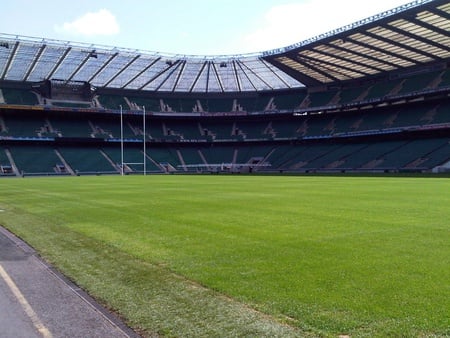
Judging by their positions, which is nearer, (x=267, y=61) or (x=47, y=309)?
(x=47, y=309)

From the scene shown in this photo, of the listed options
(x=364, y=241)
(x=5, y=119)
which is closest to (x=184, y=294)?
(x=364, y=241)

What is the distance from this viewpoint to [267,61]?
69875 millimetres

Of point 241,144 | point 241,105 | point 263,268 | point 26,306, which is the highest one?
point 241,105

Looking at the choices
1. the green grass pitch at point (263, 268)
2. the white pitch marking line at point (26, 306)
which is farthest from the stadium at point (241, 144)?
the white pitch marking line at point (26, 306)

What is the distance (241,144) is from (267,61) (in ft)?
83.9

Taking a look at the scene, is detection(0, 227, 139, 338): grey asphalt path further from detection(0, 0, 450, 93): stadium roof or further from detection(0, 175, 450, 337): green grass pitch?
detection(0, 0, 450, 93): stadium roof

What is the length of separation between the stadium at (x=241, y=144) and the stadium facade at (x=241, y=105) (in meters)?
0.33

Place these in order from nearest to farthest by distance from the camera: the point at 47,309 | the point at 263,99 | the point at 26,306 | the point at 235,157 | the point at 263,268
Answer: the point at 47,309, the point at 26,306, the point at 263,268, the point at 235,157, the point at 263,99

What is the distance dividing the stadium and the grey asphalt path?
292 mm

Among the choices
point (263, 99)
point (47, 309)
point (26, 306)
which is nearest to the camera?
point (47, 309)

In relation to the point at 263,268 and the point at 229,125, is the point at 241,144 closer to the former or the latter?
the point at 229,125

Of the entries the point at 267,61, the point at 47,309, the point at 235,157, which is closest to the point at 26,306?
the point at 47,309

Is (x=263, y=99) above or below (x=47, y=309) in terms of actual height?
above

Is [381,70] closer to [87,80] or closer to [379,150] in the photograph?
[379,150]
